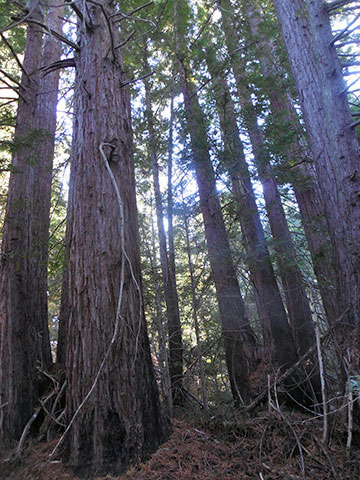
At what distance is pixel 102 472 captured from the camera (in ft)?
6.74

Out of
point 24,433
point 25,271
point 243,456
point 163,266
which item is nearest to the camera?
point 243,456

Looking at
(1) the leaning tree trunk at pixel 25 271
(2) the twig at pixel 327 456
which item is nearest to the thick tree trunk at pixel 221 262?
(2) the twig at pixel 327 456

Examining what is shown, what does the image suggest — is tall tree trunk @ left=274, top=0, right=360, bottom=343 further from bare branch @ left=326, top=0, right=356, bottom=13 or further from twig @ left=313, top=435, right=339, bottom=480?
twig @ left=313, top=435, right=339, bottom=480

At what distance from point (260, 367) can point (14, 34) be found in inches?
375

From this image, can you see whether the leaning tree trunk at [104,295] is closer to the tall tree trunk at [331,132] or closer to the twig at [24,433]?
the twig at [24,433]

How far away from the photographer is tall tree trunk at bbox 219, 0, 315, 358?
6031 millimetres

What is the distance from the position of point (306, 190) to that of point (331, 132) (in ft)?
11.2

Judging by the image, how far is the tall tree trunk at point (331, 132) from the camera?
3.00 metres

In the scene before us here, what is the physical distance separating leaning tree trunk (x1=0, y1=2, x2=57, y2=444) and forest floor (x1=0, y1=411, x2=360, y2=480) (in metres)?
0.71

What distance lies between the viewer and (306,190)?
656 centimetres

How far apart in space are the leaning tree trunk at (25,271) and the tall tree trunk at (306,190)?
4.41 m

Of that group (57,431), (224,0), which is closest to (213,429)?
(57,431)

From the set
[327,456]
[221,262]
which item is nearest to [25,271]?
[221,262]

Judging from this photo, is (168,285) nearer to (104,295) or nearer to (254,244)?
(254,244)
